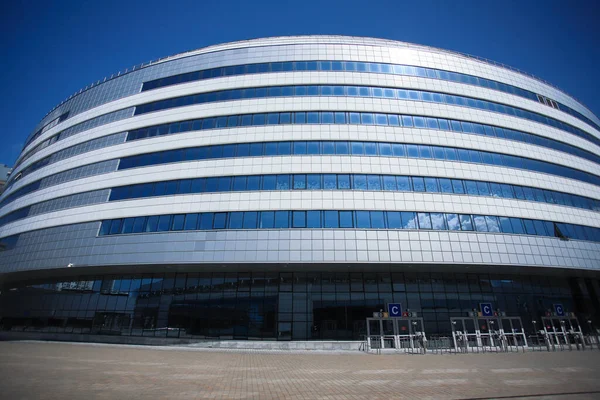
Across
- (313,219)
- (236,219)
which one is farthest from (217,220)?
(313,219)

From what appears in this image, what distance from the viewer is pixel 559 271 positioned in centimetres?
2700

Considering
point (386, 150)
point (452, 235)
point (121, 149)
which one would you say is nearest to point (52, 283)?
point (121, 149)

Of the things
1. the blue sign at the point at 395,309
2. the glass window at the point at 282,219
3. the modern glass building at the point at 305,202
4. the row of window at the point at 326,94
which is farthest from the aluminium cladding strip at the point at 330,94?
the blue sign at the point at 395,309

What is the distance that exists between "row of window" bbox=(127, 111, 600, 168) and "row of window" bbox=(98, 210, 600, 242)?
29.8ft

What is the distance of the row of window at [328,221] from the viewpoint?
79.3ft

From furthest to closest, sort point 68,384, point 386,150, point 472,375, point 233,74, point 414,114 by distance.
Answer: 1. point 233,74
2. point 414,114
3. point 386,150
4. point 472,375
5. point 68,384

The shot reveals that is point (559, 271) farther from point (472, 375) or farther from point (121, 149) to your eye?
point (121, 149)

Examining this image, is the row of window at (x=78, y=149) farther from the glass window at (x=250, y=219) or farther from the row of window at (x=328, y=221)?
the glass window at (x=250, y=219)

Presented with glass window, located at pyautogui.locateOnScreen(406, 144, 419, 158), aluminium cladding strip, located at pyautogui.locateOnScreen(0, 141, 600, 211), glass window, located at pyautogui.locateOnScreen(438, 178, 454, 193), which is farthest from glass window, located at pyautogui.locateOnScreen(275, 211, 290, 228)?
glass window, located at pyautogui.locateOnScreen(438, 178, 454, 193)

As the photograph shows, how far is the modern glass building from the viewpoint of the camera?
79.2 ft

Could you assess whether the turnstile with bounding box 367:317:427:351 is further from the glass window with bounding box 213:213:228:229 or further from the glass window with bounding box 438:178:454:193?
the glass window with bounding box 213:213:228:229

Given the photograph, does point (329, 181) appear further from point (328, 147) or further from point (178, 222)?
point (178, 222)

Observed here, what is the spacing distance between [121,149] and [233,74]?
14153mm

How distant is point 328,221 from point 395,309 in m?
8.77
